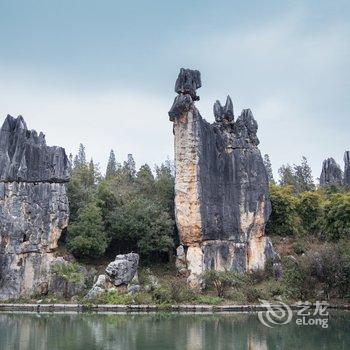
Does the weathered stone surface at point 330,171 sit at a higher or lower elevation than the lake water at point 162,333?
higher

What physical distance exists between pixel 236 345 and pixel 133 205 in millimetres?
18562

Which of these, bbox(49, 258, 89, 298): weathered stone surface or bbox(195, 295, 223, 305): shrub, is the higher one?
bbox(49, 258, 89, 298): weathered stone surface

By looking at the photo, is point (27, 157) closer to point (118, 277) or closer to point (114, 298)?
point (118, 277)

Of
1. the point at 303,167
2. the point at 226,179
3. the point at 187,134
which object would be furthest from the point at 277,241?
the point at 303,167

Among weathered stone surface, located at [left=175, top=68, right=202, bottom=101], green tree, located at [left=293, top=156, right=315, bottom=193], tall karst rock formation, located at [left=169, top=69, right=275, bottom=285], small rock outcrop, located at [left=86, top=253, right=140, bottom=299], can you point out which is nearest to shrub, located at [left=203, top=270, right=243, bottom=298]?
tall karst rock formation, located at [left=169, top=69, right=275, bottom=285]

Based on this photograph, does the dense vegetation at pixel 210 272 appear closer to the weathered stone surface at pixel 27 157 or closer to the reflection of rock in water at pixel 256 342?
the weathered stone surface at pixel 27 157

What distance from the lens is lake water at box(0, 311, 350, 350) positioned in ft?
48.0

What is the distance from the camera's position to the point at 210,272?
28.5 m

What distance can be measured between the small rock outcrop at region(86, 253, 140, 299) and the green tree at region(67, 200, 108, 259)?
9.34ft

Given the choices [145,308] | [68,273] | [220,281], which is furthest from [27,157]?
[220,281]

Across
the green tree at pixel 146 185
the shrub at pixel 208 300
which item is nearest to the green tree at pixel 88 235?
the green tree at pixel 146 185

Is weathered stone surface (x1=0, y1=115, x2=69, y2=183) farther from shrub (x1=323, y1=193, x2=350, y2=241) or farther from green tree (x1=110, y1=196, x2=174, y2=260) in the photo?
shrub (x1=323, y1=193, x2=350, y2=241)

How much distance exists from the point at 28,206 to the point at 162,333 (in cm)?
1501

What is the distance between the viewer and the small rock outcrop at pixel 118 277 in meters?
26.4
